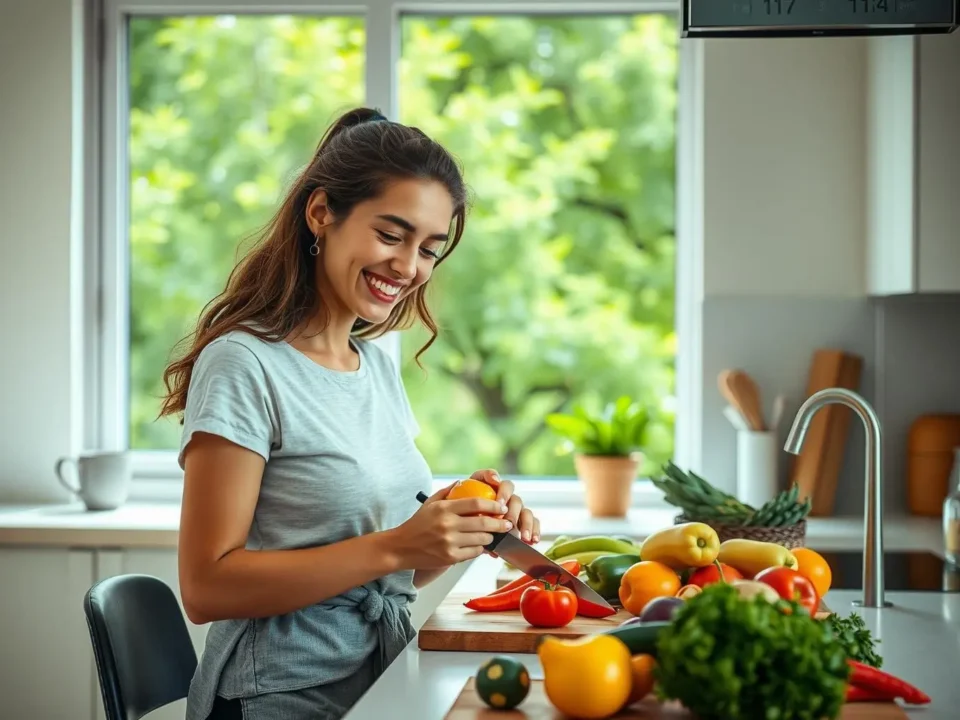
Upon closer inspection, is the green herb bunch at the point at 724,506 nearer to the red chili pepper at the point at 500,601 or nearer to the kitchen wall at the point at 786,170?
the red chili pepper at the point at 500,601

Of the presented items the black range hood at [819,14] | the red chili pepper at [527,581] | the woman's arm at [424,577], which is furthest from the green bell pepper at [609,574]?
the black range hood at [819,14]

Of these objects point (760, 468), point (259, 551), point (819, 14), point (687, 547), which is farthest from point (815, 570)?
point (760, 468)

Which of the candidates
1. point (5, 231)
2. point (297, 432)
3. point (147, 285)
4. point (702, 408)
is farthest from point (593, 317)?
point (297, 432)

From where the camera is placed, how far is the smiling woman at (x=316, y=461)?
1.43 metres

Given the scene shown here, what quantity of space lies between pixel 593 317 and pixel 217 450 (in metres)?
3.31

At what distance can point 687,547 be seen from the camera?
1.52 metres

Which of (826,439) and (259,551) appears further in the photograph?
(826,439)

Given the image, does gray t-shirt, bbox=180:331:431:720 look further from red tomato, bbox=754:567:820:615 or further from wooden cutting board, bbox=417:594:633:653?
red tomato, bbox=754:567:820:615

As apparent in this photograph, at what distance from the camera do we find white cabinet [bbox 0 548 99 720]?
2.76m

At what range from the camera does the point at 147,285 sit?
3.43 metres

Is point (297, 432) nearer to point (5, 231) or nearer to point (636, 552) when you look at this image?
point (636, 552)

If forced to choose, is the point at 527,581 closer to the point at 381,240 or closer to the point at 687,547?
the point at 687,547

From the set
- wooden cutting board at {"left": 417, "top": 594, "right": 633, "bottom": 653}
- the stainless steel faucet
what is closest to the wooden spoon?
the stainless steel faucet

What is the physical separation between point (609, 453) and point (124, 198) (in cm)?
168
